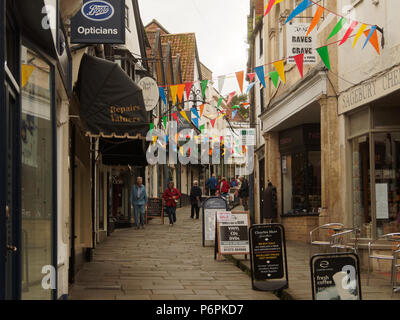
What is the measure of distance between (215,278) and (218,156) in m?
39.8

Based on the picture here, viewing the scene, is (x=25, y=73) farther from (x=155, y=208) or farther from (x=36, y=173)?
(x=155, y=208)

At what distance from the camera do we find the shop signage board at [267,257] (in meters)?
9.80

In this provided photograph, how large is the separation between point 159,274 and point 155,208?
1554 cm

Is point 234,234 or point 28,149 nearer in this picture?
point 28,149

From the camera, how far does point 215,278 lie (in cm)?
1173

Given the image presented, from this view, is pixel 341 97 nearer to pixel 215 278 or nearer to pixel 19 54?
pixel 215 278

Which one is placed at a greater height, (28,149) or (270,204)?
(28,149)

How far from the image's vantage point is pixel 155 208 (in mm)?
27719

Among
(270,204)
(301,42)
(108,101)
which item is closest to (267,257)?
(108,101)

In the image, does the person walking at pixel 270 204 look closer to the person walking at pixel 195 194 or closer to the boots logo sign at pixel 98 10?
the person walking at pixel 195 194

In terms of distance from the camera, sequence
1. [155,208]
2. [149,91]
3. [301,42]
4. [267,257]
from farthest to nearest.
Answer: [155,208], [149,91], [301,42], [267,257]

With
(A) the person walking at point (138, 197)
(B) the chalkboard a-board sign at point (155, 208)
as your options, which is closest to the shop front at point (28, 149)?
(A) the person walking at point (138, 197)

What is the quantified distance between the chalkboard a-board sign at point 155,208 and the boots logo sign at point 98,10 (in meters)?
17.3
